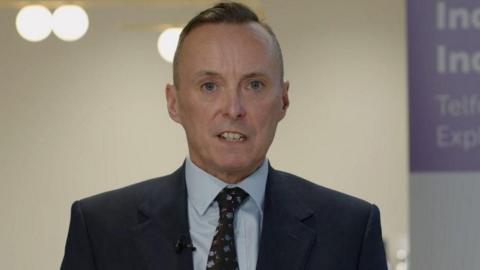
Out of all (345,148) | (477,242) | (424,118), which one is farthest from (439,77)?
(345,148)

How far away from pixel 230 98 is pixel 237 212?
0.22 metres

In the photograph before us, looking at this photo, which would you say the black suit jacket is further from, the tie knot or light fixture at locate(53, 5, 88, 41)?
light fixture at locate(53, 5, 88, 41)

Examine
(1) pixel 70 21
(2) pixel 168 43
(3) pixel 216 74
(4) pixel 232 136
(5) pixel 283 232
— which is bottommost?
(5) pixel 283 232

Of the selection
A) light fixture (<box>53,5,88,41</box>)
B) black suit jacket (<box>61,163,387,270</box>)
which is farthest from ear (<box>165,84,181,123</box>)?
light fixture (<box>53,5,88,41</box>)

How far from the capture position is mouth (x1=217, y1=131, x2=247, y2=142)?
1.82 metres

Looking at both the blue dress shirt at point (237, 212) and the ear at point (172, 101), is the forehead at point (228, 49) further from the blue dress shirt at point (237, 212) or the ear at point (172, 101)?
the blue dress shirt at point (237, 212)

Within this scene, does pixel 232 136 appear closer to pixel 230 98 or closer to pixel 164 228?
pixel 230 98

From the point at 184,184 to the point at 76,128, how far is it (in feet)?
16.9

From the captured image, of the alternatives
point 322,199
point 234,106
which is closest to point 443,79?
point 234,106

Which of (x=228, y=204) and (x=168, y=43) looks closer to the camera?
(x=228, y=204)

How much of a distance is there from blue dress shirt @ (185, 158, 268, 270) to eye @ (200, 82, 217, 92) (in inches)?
6.0

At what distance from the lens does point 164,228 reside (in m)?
1.85

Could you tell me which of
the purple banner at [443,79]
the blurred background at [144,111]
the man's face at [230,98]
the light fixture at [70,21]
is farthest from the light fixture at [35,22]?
the purple banner at [443,79]

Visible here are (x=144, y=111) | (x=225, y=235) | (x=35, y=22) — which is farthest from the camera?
(x=144, y=111)
